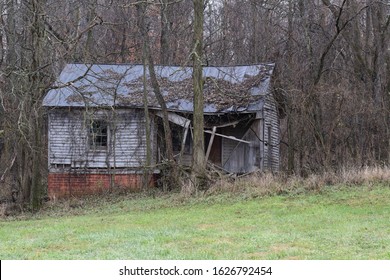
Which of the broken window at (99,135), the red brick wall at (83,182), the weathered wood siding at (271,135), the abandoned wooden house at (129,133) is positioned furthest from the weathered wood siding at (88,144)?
the weathered wood siding at (271,135)

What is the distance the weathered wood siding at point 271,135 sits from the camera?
2503 cm

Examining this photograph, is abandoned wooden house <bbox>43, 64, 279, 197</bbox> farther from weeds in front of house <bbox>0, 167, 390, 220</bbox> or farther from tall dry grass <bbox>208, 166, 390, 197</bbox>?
tall dry grass <bbox>208, 166, 390, 197</bbox>

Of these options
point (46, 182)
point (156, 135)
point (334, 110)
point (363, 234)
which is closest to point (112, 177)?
point (156, 135)

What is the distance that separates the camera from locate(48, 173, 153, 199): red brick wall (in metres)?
24.6

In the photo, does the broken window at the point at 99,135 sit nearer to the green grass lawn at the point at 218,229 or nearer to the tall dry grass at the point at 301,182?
the green grass lawn at the point at 218,229

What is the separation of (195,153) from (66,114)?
738cm

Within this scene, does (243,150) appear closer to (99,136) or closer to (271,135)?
(271,135)

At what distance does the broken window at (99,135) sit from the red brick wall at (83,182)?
1341 mm

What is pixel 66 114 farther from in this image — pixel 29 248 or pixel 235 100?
pixel 29 248

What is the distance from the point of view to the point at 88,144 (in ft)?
82.3

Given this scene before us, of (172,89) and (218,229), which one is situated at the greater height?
(172,89)

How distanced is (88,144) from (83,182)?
1.68 m

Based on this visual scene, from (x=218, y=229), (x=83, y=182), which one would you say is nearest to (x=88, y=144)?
(x=83, y=182)

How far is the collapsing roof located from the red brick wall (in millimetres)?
3111
